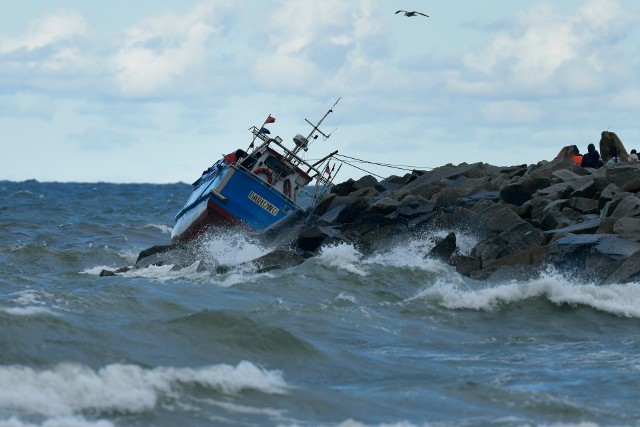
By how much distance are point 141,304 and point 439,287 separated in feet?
14.9

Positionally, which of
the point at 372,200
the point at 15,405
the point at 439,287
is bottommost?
the point at 15,405

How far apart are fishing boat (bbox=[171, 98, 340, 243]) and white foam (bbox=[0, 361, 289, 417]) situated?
14.1m

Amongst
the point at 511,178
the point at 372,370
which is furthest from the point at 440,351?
the point at 511,178

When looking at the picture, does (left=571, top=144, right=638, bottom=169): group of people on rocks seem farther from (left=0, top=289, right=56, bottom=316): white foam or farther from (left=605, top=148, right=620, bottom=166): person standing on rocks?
(left=0, top=289, right=56, bottom=316): white foam

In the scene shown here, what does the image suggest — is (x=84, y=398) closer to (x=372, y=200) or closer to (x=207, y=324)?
(x=207, y=324)

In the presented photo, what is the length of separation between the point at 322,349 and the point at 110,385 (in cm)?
294

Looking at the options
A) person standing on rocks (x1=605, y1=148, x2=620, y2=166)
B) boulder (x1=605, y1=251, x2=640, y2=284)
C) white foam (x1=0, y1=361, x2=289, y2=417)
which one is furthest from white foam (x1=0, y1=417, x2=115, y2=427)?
person standing on rocks (x1=605, y1=148, x2=620, y2=166)

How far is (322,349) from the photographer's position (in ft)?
42.7

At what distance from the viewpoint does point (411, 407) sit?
10742 mm

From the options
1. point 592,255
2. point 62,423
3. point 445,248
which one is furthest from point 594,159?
point 62,423

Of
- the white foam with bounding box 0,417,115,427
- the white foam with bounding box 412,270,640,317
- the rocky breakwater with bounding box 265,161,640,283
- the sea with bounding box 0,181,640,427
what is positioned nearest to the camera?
the white foam with bounding box 0,417,115,427

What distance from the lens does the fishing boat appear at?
84.9ft

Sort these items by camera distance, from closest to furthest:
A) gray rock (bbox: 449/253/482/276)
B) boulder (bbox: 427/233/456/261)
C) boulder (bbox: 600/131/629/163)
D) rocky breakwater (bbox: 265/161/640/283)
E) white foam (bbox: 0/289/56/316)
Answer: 1. white foam (bbox: 0/289/56/316)
2. rocky breakwater (bbox: 265/161/640/283)
3. gray rock (bbox: 449/253/482/276)
4. boulder (bbox: 427/233/456/261)
5. boulder (bbox: 600/131/629/163)

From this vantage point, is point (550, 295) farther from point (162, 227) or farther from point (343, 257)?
point (162, 227)
